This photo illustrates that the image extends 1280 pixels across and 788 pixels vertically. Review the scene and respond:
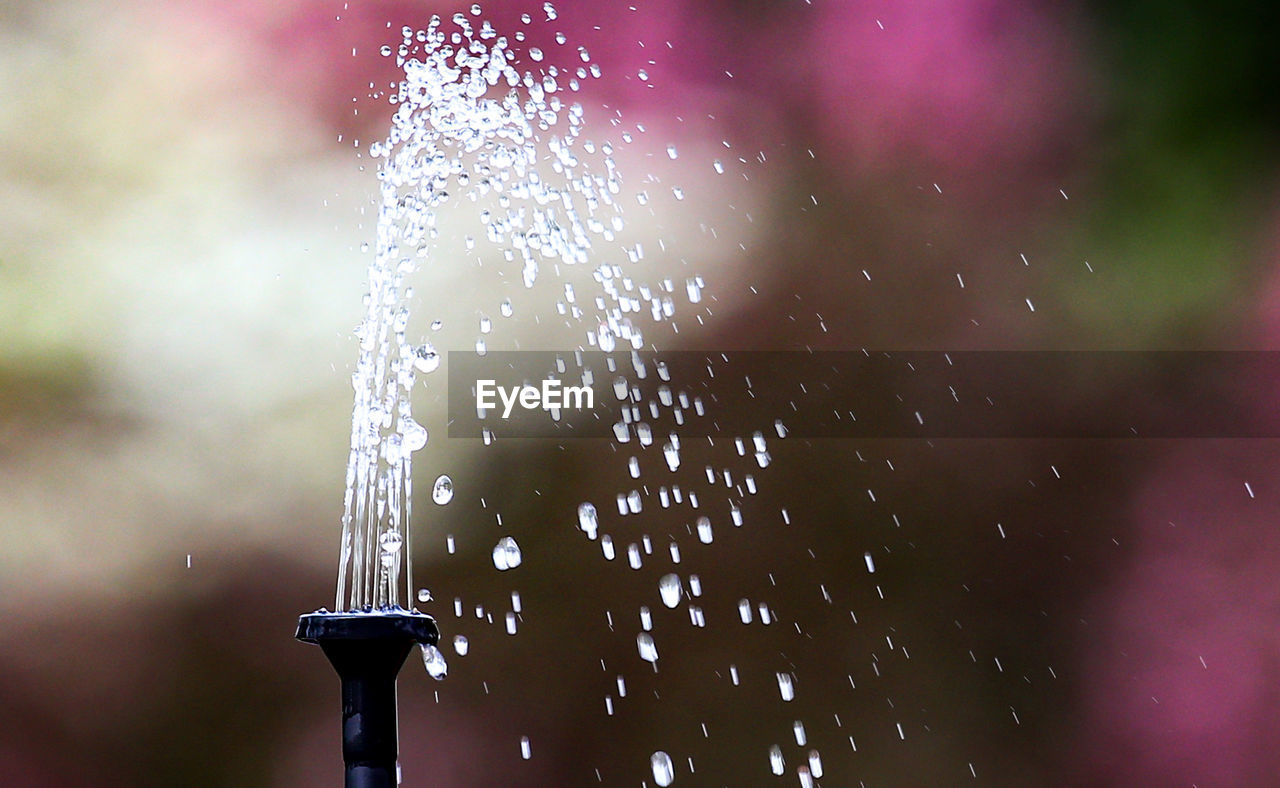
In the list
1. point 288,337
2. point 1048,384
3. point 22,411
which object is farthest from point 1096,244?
point 22,411

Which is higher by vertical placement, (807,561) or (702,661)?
(807,561)

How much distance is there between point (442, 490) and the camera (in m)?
2.70

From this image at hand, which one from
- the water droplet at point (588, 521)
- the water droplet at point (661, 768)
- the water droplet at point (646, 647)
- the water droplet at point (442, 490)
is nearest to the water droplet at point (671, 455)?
the water droplet at point (588, 521)

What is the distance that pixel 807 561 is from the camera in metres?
2.86

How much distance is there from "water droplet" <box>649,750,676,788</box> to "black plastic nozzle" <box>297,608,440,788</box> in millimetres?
1803

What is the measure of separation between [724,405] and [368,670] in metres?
1.99

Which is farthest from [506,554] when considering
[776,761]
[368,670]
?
[368,670]

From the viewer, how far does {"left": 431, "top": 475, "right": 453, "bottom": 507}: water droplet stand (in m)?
2.69

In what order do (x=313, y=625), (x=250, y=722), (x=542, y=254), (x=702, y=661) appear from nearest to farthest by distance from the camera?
(x=313, y=625) → (x=250, y=722) → (x=702, y=661) → (x=542, y=254)

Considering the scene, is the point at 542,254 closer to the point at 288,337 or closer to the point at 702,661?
the point at 288,337

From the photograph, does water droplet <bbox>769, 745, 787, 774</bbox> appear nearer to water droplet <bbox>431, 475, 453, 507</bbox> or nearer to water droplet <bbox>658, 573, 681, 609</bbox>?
water droplet <bbox>658, 573, 681, 609</bbox>

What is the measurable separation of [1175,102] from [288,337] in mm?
2314

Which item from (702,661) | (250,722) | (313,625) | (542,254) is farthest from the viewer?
(542,254)

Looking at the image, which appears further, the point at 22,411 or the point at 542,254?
the point at 542,254
